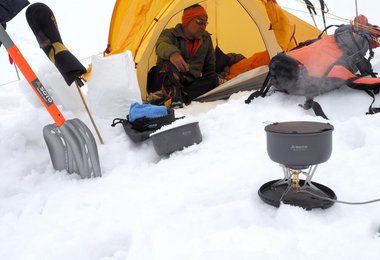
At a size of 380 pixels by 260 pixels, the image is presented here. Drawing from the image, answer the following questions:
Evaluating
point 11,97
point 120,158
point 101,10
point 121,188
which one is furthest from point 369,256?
point 101,10

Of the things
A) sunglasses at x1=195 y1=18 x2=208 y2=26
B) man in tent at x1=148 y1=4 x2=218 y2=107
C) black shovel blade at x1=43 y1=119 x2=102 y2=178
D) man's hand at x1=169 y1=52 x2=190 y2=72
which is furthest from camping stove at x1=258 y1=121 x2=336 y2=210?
sunglasses at x1=195 y1=18 x2=208 y2=26

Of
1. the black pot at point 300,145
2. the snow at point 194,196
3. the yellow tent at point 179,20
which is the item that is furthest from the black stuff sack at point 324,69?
the black pot at point 300,145

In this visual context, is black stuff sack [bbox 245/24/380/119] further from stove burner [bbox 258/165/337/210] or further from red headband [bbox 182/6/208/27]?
red headband [bbox 182/6/208/27]

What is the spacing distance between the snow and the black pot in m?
0.16

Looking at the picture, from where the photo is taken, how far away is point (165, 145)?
2.19m

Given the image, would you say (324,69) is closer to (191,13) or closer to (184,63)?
(184,63)

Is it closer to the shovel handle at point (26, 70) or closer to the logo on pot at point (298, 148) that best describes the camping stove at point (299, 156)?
the logo on pot at point (298, 148)

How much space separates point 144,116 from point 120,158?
1.15 feet

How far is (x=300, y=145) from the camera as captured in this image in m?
1.26

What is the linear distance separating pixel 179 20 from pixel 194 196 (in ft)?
11.0

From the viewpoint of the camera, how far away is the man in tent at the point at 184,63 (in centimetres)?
362

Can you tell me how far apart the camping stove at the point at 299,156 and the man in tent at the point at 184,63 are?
7.18 feet

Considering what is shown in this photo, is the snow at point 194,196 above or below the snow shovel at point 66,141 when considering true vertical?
below

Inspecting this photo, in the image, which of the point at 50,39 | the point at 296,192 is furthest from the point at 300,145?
the point at 50,39
